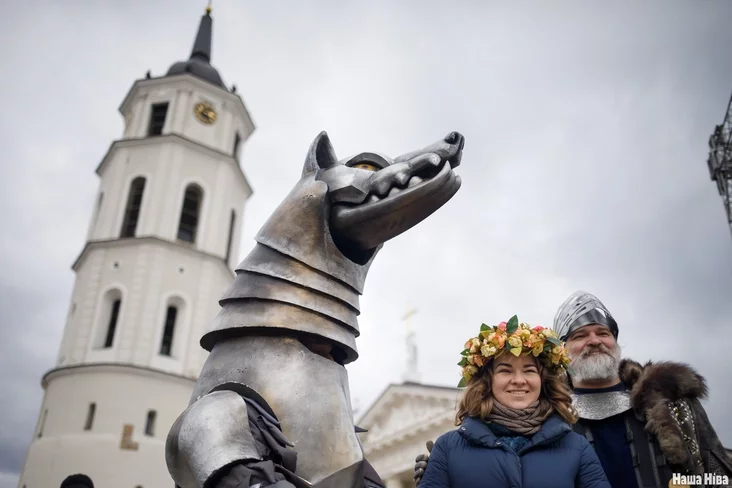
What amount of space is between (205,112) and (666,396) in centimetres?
2836

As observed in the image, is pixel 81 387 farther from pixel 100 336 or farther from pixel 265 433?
pixel 265 433

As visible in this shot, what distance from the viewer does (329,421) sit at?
9.24 feet

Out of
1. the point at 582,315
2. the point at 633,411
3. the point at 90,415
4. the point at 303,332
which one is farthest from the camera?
the point at 90,415

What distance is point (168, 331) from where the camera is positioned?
2511cm

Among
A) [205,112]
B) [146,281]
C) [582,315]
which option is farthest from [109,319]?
[582,315]

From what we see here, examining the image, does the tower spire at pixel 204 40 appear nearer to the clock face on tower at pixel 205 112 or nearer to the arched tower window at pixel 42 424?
the clock face on tower at pixel 205 112

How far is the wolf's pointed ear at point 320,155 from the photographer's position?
3.43 metres

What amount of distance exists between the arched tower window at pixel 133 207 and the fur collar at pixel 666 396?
24930 millimetres

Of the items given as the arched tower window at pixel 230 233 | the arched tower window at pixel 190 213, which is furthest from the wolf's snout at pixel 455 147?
the arched tower window at pixel 230 233

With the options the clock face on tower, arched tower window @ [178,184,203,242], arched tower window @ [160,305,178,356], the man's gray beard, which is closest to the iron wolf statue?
the man's gray beard

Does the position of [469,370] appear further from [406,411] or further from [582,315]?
[406,411]

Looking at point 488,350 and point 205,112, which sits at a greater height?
point 205,112

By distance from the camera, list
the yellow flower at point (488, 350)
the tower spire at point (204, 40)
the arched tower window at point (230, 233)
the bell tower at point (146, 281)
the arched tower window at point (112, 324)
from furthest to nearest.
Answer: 1. the tower spire at point (204, 40)
2. the arched tower window at point (230, 233)
3. the arched tower window at point (112, 324)
4. the bell tower at point (146, 281)
5. the yellow flower at point (488, 350)

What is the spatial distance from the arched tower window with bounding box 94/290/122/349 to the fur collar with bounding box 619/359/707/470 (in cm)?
2298
